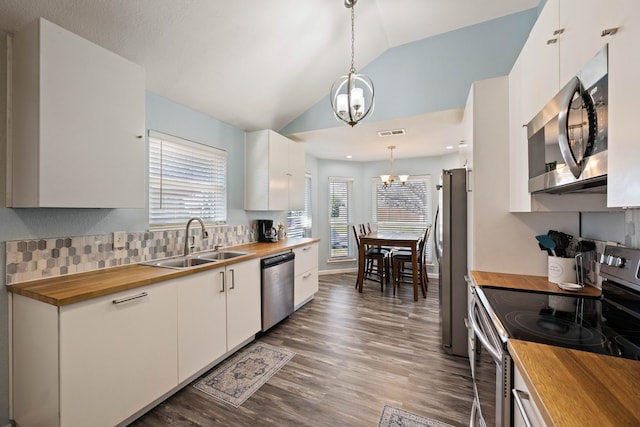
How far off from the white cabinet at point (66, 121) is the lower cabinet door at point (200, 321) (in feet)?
2.55

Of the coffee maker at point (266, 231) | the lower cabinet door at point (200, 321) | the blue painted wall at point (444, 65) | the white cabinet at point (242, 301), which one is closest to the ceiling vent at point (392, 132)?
the blue painted wall at point (444, 65)

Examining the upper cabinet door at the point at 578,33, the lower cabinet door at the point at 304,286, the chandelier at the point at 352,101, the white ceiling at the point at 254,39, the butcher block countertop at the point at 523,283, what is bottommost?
the lower cabinet door at the point at 304,286

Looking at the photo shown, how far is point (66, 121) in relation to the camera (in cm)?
153

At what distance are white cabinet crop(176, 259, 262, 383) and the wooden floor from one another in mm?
261

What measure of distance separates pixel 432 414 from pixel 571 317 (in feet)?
3.50

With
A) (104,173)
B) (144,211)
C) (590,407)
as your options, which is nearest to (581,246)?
(590,407)

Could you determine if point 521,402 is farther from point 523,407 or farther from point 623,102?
point 623,102

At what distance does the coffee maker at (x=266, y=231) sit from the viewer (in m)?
3.65

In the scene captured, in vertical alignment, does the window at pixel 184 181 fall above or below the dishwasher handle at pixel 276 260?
above

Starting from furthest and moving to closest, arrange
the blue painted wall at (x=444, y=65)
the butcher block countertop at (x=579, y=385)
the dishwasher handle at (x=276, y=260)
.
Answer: the dishwasher handle at (x=276, y=260) < the blue painted wall at (x=444, y=65) < the butcher block countertop at (x=579, y=385)

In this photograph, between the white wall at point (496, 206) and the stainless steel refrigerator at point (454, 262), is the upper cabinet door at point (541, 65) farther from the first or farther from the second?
the stainless steel refrigerator at point (454, 262)

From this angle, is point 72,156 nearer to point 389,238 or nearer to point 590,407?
point 590,407

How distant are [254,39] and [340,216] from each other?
3.84 m

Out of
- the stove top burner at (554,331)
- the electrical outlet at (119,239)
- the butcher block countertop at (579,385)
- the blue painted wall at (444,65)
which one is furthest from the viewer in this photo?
the blue painted wall at (444,65)
